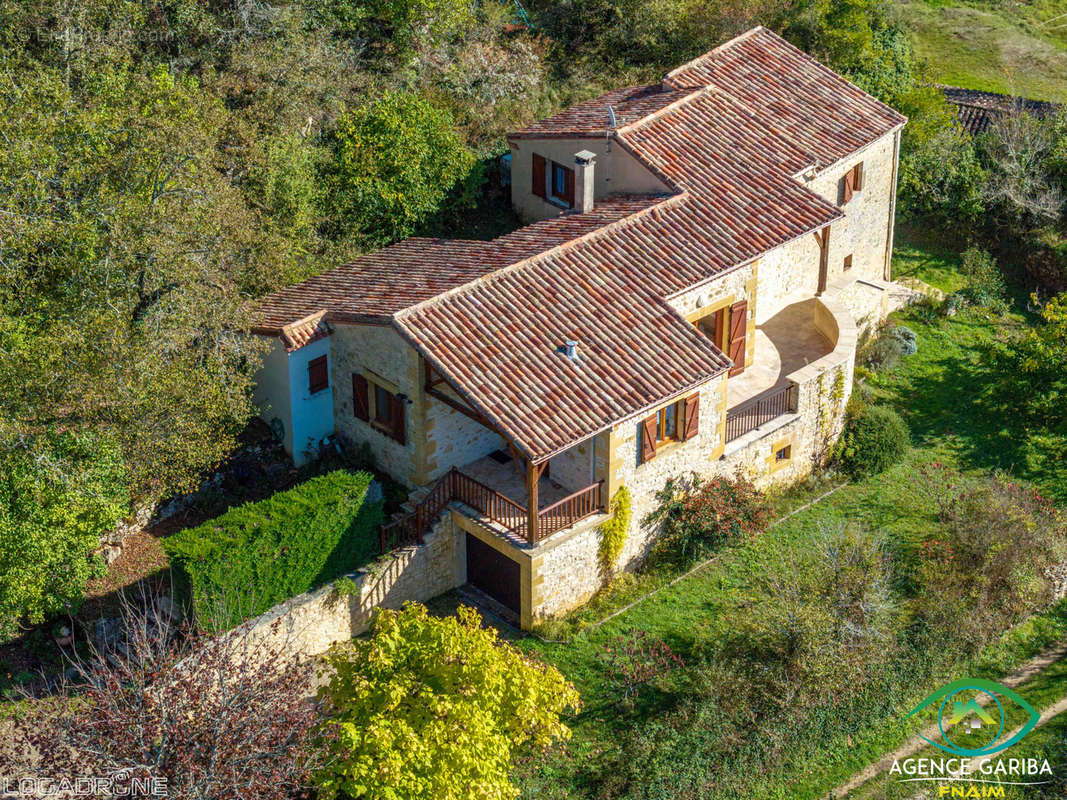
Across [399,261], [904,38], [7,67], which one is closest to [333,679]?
[399,261]

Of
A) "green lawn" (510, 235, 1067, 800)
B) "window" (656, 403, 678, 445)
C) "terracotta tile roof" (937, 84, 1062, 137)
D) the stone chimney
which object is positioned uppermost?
the stone chimney

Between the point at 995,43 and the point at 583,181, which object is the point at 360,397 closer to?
the point at 583,181

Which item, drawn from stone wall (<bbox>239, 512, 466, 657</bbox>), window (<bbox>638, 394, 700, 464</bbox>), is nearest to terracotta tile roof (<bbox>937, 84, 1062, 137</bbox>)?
window (<bbox>638, 394, 700, 464</bbox>)

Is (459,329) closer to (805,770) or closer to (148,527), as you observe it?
(148,527)

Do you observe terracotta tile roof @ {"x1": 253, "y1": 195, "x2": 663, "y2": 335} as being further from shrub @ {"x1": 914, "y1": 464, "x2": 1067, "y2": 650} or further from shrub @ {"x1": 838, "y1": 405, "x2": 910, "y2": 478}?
shrub @ {"x1": 914, "y1": 464, "x2": 1067, "y2": 650}

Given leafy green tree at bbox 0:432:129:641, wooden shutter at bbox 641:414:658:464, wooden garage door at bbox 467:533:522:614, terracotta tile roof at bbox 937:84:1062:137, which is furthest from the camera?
terracotta tile roof at bbox 937:84:1062:137

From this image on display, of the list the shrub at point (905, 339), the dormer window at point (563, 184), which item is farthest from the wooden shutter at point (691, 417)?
the shrub at point (905, 339)

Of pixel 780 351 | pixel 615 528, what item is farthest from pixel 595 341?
pixel 780 351
